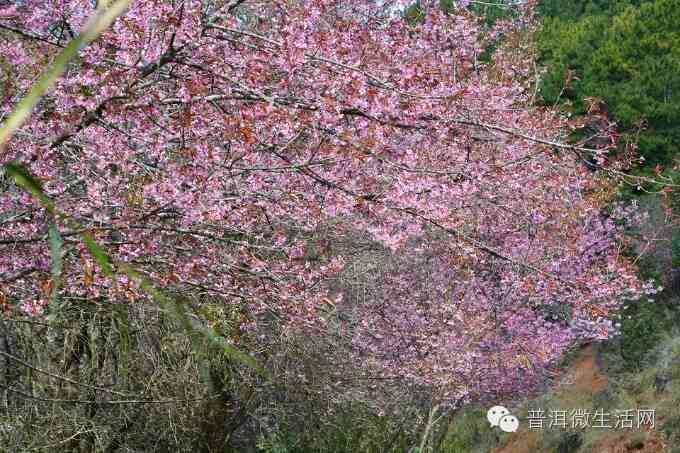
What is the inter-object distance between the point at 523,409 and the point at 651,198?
732 cm

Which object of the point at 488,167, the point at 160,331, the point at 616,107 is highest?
the point at 616,107

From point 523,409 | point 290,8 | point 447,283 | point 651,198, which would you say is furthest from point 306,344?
point 651,198

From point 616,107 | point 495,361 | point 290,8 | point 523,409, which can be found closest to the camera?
point 290,8

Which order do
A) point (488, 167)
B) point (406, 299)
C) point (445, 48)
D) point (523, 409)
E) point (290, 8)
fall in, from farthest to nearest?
point (523, 409) < point (406, 299) < point (445, 48) < point (488, 167) < point (290, 8)

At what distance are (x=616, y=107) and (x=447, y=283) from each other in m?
13.5

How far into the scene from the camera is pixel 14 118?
0.61 meters

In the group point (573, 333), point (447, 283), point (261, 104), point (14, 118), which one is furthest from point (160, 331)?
point (573, 333)

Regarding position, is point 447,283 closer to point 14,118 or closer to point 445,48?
point 445,48

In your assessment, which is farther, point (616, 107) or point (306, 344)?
point (616, 107)

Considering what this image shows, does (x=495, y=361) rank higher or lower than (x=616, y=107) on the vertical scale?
lower

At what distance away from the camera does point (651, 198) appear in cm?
2089

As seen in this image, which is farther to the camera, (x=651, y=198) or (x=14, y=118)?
(x=651, y=198)

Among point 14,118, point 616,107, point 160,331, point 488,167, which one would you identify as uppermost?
point 616,107

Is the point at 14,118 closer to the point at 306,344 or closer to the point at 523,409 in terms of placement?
the point at 306,344
